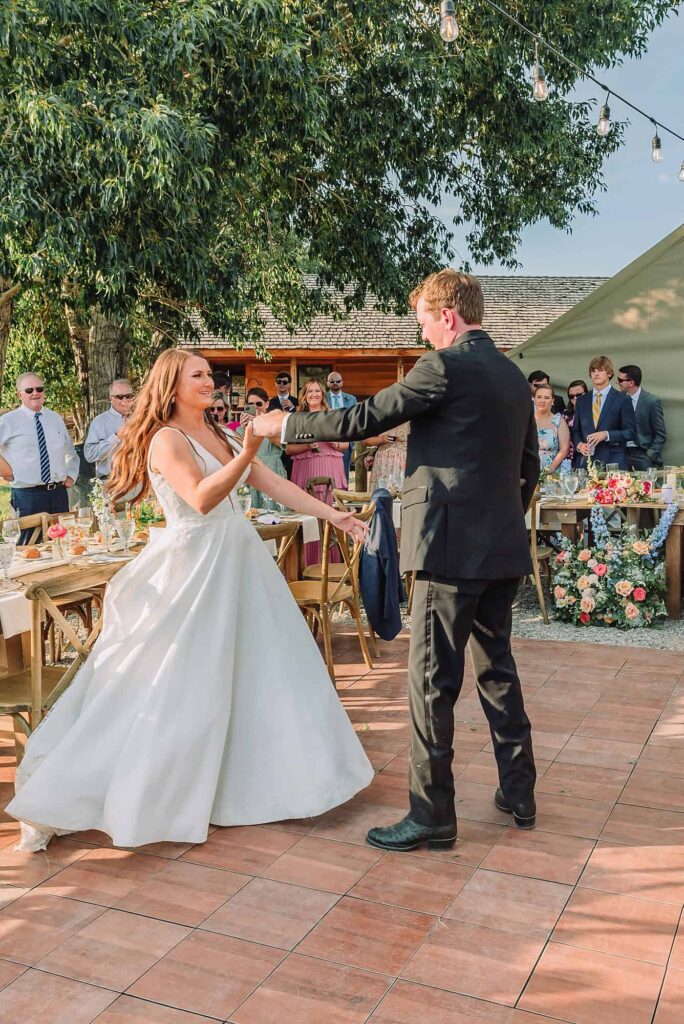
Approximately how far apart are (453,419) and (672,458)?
7840 millimetres

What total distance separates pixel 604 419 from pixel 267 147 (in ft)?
14.7

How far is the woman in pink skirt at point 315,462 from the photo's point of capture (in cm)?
736

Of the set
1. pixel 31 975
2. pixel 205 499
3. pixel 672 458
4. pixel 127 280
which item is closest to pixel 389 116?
pixel 127 280

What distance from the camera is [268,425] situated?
3.02m

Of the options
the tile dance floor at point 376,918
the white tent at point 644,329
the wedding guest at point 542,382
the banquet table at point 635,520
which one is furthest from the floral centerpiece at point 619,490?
the white tent at point 644,329

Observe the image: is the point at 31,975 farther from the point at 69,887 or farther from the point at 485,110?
the point at 485,110

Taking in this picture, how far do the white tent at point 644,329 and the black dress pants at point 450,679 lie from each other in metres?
7.39

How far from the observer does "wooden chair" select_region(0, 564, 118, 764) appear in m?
3.31

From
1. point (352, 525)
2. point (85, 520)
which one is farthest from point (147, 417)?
point (85, 520)

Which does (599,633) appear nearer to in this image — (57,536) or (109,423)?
(57,536)

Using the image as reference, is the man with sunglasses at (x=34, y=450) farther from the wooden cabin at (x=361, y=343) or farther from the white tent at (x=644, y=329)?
the wooden cabin at (x=361, y=343)

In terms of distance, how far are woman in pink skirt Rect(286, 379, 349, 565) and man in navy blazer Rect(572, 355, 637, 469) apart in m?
2.25

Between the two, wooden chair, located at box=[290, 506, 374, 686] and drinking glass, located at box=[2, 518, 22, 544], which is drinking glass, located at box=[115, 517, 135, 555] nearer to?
drinking glass, located at box=[2, 518, 22, 544]

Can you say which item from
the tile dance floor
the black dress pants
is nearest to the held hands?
the black dress pants
